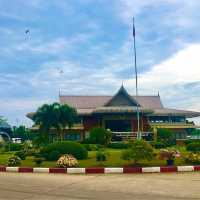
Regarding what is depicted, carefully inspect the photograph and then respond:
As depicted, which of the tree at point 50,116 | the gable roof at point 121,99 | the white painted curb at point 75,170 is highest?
the gable roof at point 121,99

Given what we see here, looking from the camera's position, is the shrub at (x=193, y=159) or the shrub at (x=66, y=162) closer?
the shrub at (x=66, y=162)

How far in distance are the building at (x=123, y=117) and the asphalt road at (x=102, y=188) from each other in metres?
35.0

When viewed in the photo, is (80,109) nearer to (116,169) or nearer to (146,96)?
(146,96)

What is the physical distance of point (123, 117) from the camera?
52.9 meters

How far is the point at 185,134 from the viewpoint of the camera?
57.6 meters

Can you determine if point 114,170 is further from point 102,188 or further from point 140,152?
point 102,188

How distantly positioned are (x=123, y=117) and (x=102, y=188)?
1589 inches

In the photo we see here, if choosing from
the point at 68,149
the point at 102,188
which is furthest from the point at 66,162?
the point at 102,188

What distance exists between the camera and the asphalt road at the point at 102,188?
1089 centimetres

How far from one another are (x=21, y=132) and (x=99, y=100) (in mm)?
26112

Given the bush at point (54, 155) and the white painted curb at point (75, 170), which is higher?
the bush at point (54, 155)

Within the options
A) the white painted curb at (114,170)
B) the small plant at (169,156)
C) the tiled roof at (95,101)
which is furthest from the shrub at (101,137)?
the white painted curb at (114,170)

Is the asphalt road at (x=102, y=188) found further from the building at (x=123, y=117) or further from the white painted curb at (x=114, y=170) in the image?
the building at (x=123, y=117)

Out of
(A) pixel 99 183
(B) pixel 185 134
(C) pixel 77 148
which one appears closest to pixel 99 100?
(B) pixel 185 134
